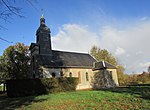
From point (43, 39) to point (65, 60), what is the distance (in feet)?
20.7

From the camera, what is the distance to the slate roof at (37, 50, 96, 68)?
90.3 feet

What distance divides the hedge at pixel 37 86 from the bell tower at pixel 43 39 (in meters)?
9.12

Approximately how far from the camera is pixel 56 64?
28.0 meters

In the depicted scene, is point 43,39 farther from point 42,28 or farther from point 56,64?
point 56,64

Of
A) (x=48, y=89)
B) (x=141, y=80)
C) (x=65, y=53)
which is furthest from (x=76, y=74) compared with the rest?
(x=141, y=80)

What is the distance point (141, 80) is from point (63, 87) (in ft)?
77.0

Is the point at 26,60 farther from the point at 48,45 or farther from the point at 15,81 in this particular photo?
the point at 15,81

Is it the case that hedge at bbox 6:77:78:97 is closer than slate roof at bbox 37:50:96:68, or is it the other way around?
hedge at bbox 6:77:78:97

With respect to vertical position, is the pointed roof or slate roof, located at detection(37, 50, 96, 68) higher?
the pointed roof

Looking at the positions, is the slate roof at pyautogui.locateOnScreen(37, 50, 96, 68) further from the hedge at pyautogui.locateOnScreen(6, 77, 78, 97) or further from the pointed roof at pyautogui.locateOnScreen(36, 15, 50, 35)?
the hedge at pyautogui.locateOnScreen(6, 77, 78, 97)

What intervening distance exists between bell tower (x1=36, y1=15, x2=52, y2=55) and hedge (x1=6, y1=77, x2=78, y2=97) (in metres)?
9.12

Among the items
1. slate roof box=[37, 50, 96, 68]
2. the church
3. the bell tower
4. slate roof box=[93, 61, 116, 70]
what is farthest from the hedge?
slate roof box=[93, 61, 116, 70]

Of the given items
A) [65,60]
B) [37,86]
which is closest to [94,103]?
[37,86]

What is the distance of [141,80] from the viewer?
36406mm
